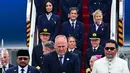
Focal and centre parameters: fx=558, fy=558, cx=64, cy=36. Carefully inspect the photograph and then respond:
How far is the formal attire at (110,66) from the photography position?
933cm

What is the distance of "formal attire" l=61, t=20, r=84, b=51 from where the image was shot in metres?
14.0

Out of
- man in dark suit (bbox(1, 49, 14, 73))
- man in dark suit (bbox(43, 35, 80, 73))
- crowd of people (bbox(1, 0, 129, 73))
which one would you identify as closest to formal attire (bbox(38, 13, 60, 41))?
crowd of people (bbox(1, 0, 129, 73))

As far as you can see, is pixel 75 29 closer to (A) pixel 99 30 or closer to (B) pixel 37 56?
(A) pixel 99 30

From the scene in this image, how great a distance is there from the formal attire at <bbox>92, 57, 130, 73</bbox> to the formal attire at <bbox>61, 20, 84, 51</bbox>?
15.2 feet

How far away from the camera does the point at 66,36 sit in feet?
46.2

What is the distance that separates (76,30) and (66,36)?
0.30 meters

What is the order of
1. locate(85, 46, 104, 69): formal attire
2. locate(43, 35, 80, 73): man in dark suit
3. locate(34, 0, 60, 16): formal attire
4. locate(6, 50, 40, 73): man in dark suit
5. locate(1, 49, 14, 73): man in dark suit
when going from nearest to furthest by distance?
locate(6, 50, 40, 73): man in dark suit
locate(43, 35, 80, 73): man in dark suit
locate(1, 49, 14, 73): man in dark suit
locate(85, 46, 104, 69): formal attire
locate(34, 0, 60, 16): formal attire

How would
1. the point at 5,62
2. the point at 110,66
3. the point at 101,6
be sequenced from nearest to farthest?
the point at 110,66 < the point at 5,62 < the point at 101,6

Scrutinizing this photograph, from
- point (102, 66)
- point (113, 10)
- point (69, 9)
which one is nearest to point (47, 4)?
point (69, 9)

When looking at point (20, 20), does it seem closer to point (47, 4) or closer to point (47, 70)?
point (47, 4)

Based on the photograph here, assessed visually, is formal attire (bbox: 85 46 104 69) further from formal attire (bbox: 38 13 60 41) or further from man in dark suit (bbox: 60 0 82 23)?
man in dark suit (bbox: 60 0 82 23)

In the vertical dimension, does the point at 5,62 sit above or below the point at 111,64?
below

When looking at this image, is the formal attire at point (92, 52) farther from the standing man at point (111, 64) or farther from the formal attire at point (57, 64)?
the standing man at point (111, 64)

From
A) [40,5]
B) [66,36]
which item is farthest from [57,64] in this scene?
[40,5]
